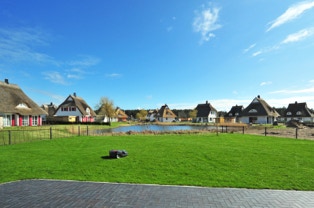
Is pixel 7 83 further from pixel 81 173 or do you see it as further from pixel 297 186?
pixel 297 186

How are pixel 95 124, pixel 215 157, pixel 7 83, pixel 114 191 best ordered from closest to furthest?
1. pixel 114 191
2. pixel 215 157
3. pixel 7 83
4. pixel 95 124

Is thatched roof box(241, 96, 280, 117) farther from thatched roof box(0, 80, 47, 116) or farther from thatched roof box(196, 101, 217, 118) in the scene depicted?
thatched roof box(0, 80, 47, 116)

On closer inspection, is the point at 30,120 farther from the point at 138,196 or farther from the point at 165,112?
the point at 165,112

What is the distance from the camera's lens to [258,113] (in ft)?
181

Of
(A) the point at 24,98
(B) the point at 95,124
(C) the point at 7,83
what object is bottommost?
(B) the point at 95,124

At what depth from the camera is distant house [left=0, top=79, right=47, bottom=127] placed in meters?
30.5

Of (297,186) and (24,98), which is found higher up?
(24,98)

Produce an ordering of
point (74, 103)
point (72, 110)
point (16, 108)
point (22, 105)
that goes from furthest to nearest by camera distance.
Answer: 1. point (72, 110)
2. point (74, 103)
3. point (22, 105)
4. point (16, 108)

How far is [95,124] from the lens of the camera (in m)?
47.0

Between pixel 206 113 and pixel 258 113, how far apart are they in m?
17.2

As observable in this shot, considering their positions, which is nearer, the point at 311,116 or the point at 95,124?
the point at 95,124

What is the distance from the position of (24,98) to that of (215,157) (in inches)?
1434

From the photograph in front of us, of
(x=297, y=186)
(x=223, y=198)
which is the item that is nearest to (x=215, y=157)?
(x=297, y=186)

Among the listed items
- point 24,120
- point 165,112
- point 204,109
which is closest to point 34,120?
point 24,120
